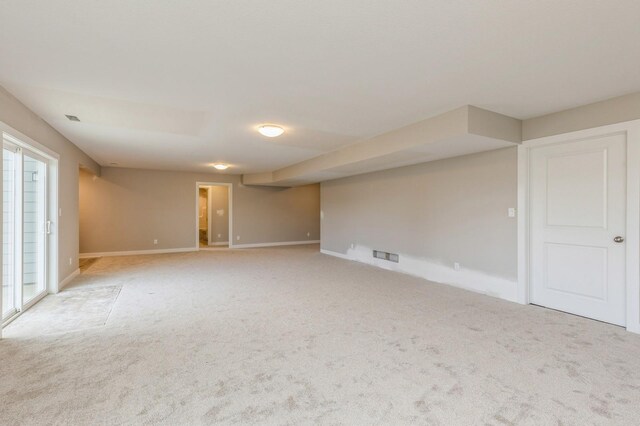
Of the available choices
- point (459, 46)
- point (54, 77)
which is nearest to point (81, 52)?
point (54, 77)

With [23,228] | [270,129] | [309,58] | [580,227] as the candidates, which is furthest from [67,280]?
[580,227]

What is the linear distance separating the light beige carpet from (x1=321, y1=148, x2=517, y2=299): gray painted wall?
741 millimetres

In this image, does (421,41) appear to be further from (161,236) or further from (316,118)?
(161,236)

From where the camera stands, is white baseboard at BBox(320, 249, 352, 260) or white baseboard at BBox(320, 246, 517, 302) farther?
white baseboard at BBox(320, 249, 352, 260)

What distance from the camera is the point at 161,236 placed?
8789 mm

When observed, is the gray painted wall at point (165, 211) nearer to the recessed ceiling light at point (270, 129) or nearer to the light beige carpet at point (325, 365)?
the light beige carpet at point (325, 365)

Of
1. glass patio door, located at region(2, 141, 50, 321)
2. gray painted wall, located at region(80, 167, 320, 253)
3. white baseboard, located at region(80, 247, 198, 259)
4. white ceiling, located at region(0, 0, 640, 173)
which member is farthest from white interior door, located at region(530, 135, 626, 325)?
white baseboard, located at region(80, 247, 198, 259)

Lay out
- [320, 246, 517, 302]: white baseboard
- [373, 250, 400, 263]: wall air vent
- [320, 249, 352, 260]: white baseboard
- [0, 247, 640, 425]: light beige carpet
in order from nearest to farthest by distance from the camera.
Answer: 1. [0, 247, 640, 425]: light beige carpet
2. [320, 246, 517, 302]: white baseboard
3. [373, 250, 400, 263]: wall air vent
4. [320, 249, 352, 260]: white baseboard

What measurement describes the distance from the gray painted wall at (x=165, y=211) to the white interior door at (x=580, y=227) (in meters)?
7.51

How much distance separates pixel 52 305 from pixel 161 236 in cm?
498

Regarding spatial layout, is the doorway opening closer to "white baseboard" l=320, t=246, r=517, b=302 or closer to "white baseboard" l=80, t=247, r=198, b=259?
"white baseboard" l=80, t=247, r=198, b=259

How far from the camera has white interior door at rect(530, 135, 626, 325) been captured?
3346 millimetres

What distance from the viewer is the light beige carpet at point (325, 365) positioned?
73.8 inches

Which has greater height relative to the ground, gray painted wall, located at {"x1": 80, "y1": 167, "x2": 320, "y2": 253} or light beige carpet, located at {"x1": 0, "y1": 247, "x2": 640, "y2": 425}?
gray painted wall, located at {"x1": 80, "y1": 167, "x2": 320, "y2": 253}
